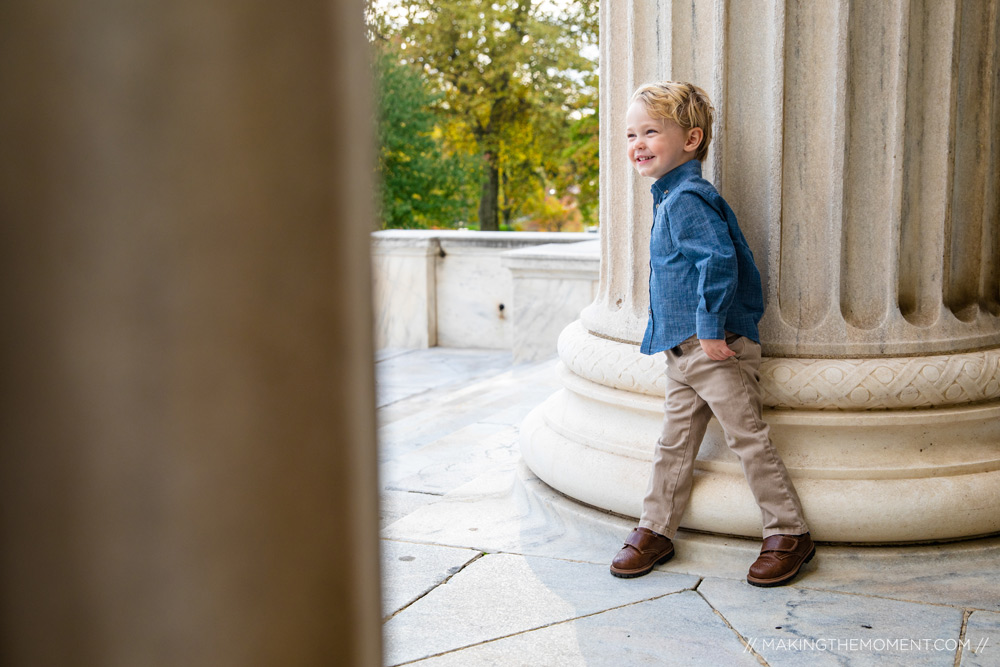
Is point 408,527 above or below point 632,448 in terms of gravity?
below

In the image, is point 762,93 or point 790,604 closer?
point 790,604

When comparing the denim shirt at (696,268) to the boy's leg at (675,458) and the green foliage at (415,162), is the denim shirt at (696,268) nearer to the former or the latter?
the boy's leg at (675,458)

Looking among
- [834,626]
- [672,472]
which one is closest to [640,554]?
[672,472]

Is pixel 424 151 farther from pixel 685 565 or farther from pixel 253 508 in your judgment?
pixel 253 508

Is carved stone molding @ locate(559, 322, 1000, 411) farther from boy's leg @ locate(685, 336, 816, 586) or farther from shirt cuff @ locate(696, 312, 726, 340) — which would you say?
shirt cuff @ locate(696, 312, 726, 340)

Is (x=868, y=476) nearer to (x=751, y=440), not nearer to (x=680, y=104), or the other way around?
(x=751, y=440)

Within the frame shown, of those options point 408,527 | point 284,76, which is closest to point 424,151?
point 408,527

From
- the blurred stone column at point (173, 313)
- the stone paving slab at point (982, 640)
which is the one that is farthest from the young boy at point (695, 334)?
the blurred stone column at point (173, 313)

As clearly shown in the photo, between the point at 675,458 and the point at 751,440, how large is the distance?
Result: 29cm

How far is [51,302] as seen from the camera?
0.54 m

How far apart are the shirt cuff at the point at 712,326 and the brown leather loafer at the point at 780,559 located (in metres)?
0.73

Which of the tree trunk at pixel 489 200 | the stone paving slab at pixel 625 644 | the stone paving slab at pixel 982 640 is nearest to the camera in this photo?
the stone paving slab at pixel 982 640

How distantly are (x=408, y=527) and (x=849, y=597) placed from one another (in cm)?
174

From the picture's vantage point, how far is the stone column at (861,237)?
133 inches
